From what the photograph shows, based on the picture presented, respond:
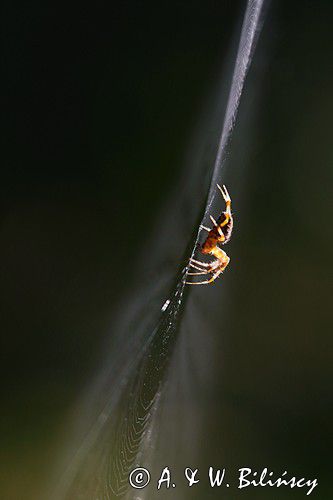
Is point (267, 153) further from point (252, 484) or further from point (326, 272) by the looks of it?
point (252, 484)

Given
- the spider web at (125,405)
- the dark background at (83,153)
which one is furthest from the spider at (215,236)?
the dark background at (83,153)

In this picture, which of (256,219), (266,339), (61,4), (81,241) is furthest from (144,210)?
(266,339)

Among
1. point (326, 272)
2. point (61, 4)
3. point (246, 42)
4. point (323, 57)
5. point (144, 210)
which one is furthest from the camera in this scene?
point (326, 272)

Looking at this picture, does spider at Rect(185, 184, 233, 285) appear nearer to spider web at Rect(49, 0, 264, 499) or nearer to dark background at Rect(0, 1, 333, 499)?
spider web at Rect(49, 0, 264, 499)

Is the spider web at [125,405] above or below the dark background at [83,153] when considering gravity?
below

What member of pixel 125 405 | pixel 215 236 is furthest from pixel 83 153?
pixel 125 405

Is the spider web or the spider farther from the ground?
the spider

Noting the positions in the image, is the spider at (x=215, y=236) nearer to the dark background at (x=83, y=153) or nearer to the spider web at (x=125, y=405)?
the spider web at (x=125, y=405)

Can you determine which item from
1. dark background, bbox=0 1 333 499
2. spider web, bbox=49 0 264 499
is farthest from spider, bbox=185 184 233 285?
dark background, bbox=0 1 333 499

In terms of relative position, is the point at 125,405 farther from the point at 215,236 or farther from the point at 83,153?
the point at 83,153

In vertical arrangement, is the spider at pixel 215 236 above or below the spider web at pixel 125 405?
above

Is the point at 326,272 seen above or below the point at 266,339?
above
